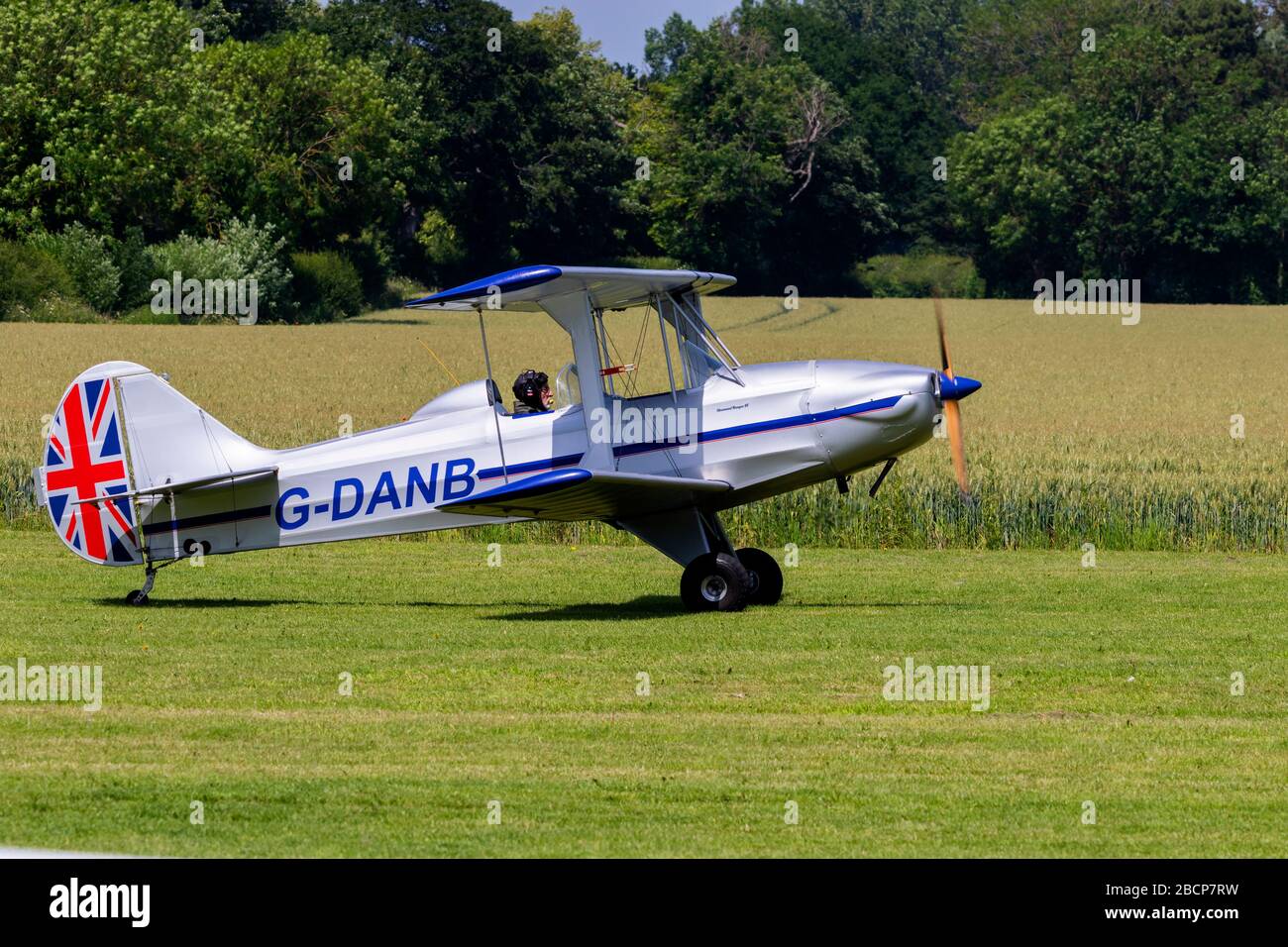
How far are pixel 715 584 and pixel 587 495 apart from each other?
163 centimetres

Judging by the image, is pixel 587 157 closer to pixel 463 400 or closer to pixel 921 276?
pixel 921 276

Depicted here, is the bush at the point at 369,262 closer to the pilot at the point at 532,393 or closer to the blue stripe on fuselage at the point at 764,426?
the pilot at the point at 532,393

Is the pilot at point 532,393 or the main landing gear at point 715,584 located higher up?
the pilot at point 532,393


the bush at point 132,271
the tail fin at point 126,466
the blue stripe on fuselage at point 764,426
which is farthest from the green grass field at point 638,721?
the bush at point 132,271

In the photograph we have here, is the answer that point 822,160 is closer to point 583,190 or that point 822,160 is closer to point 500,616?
point 583,190

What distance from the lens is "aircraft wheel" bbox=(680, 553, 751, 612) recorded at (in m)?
15.9

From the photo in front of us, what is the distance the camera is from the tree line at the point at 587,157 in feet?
217

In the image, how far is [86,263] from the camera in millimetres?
61250

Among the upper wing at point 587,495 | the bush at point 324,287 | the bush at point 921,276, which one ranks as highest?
the bush at point 921,276

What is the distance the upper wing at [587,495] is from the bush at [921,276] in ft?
282

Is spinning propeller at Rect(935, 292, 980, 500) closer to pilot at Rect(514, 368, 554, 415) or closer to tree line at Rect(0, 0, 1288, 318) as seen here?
pilot at Rect(514, 368, 554, 415)

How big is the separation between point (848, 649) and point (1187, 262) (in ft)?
293

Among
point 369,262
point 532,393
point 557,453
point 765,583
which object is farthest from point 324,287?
point 557,453

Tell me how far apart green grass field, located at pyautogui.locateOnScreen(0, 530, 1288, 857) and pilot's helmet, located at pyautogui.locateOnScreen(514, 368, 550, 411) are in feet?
6.27
